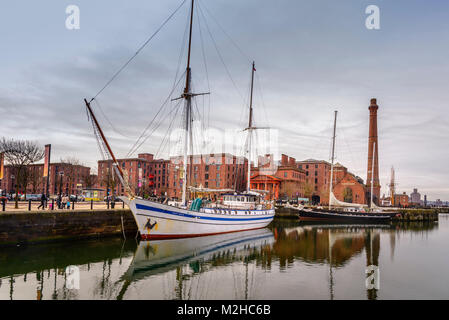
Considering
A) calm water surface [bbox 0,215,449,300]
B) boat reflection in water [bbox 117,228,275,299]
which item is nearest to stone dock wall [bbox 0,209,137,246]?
calm water surface [bbox 0,215,449,300]

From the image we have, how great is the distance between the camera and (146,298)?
14391mm

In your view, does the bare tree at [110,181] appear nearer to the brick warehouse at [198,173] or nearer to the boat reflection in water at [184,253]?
the boat reflection in water at [184,253]

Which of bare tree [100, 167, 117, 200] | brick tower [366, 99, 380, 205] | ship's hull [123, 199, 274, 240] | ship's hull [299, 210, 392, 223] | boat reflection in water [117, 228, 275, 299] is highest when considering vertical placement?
brick tower [366, 99, 380, 205]

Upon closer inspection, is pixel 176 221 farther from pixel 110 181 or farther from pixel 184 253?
pixel 110 181

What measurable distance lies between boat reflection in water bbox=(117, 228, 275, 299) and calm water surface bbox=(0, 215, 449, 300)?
0.07 metres

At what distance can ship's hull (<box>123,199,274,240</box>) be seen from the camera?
1091 inches

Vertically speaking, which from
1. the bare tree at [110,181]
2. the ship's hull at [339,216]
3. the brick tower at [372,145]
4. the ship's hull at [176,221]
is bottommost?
the ship's hull at [339,216]

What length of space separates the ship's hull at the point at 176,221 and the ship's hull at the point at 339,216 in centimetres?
2904

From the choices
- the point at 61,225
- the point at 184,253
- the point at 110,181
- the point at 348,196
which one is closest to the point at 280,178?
the point at 348,196

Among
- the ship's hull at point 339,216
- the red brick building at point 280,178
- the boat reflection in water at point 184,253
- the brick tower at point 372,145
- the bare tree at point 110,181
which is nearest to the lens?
the boat reflection in water at point 184,253

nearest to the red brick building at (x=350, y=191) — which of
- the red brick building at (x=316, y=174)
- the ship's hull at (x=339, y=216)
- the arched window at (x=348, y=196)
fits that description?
the arched window at (x=348, y=196)

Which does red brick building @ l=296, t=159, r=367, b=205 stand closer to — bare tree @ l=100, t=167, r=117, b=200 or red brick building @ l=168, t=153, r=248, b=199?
red brick building @ l=168, t=153, r=248, b=199

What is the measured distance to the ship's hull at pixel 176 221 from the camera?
2770 centimetres
